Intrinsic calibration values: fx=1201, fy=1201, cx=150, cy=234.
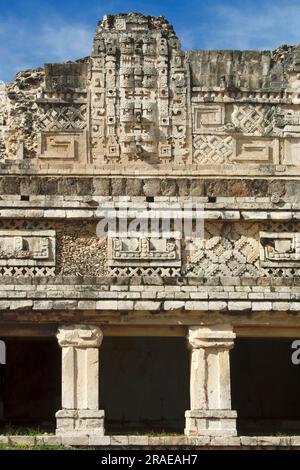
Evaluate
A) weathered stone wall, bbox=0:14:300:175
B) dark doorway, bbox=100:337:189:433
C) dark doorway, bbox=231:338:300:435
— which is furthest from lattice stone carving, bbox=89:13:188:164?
dark doorway, bbox=231:338:300:435

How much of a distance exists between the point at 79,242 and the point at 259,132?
6249 mm

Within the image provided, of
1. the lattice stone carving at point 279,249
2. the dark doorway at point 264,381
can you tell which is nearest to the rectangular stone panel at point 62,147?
the dark doorway at point 264,381

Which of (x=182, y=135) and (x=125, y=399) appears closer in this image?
(x=125, y=399)

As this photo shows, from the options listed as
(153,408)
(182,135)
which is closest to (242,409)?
(153,408)

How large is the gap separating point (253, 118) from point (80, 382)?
738 centimetres

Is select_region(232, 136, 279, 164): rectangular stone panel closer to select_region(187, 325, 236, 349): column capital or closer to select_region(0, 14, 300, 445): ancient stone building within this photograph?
select_region(0, 14, 300, 445): ancient stone building

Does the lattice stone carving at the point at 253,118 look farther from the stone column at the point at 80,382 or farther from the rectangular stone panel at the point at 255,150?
the stone column at the point at 80,382

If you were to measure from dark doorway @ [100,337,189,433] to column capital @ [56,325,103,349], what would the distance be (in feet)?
9.97

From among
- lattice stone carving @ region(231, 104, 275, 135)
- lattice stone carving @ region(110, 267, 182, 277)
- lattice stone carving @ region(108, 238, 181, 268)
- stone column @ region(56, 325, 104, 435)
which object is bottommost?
stone column @ region(56, 325, 104, 435)

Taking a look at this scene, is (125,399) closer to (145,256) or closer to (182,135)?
(145,256)

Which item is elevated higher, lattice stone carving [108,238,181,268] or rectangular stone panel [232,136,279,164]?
rectangular stone panel [232,136,279,164]

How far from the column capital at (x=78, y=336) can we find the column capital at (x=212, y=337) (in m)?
1.10

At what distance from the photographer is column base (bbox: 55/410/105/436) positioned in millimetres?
13305
